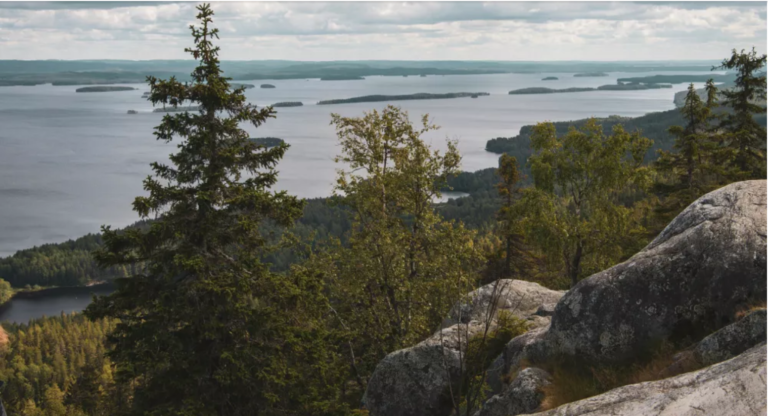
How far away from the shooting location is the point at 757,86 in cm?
3306

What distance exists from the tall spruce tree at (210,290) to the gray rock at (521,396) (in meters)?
3.86

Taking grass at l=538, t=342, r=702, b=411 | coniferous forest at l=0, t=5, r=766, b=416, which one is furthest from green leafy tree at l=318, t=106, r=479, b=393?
grass at l=538, t=342, r=702, b=411

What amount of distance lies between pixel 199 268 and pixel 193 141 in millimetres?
3082

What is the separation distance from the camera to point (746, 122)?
33875mm

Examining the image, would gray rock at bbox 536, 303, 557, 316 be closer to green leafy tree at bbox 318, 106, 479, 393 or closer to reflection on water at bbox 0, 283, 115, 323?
green leafy tree at bbox 318, 106, 479, 393

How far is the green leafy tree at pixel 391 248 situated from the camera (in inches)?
886

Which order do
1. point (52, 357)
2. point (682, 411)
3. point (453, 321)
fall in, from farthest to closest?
1. point (52, 357)
2. point (453, 321)
3. point (682, 411)

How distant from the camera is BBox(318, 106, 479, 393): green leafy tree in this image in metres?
22.5

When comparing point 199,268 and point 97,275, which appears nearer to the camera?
point 199,268

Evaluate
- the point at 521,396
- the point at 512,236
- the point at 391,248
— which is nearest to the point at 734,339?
the point at 521,396

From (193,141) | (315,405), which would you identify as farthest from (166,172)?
(315,405)

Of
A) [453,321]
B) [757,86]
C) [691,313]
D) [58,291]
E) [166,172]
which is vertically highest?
[757,86]

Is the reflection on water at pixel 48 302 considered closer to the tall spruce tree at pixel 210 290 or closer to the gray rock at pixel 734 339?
the tall spruce tree at pixel 210 290

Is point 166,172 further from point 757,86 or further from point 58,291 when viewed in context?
point 58,291
